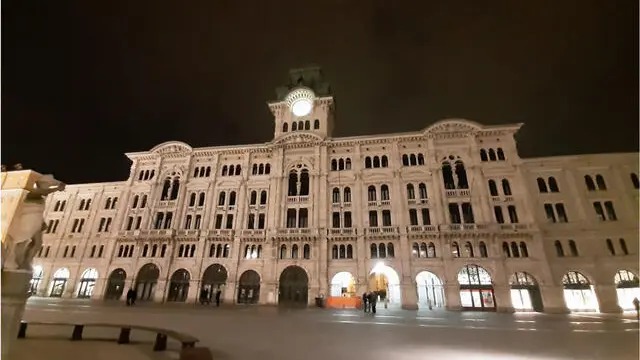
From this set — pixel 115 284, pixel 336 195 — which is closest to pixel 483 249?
pixel 336 195

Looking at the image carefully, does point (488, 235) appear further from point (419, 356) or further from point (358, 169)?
point (419, 356)

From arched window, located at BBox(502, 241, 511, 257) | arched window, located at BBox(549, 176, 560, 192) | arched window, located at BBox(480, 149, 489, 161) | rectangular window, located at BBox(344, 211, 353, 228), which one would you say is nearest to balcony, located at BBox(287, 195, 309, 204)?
rectangular window, located at BBox(344, 211, 353, 228)

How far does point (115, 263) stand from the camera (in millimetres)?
36875

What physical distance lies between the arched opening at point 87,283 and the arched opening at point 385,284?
3463cm

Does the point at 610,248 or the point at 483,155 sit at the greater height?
the point at 483,155

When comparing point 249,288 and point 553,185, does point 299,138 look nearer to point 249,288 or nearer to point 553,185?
point 249,288

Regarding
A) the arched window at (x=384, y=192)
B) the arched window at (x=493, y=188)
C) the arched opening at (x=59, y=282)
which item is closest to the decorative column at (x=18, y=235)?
the arched window at (x=384, y=192)

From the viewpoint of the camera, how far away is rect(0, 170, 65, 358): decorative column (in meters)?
4.98

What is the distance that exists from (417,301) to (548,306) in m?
11.9

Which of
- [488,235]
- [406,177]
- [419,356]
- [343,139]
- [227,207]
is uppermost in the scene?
[343,139]

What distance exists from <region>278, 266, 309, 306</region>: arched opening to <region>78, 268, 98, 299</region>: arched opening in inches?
958

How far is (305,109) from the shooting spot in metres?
42.5

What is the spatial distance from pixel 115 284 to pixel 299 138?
96.3ft

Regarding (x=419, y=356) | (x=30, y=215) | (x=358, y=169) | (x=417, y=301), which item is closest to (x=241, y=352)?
(x=419, y=356)
